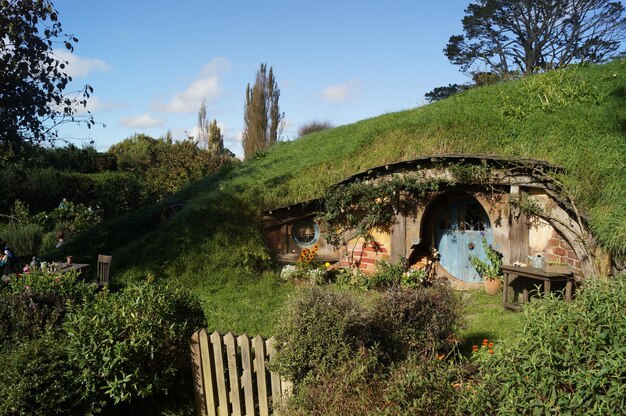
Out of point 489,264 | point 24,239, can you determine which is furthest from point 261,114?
point 489,264

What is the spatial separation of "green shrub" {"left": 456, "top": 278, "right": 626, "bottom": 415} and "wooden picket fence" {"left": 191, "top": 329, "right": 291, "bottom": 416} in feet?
7.55

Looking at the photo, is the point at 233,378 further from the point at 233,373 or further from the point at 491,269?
the point at 491,269

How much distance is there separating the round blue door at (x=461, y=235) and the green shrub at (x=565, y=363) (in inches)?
300

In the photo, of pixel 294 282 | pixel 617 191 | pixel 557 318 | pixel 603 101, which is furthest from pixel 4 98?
pixel 603 101

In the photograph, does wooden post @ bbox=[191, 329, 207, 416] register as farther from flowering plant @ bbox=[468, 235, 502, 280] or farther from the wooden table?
flowering plant @ bbox=[468, 235, 502, 280]

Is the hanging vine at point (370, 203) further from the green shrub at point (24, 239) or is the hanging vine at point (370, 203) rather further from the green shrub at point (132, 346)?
the green shrub at point (24, 239)

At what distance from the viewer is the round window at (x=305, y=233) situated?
12.5 m

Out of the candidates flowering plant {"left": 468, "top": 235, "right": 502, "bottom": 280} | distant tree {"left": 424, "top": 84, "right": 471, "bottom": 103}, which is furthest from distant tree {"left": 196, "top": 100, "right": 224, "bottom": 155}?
flowering plant {"left": 468, "top": 235, "right": 502, "bottom": 280}

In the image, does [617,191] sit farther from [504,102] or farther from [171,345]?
[171,345]

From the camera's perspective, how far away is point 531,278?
8.90m

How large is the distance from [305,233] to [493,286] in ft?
15.2

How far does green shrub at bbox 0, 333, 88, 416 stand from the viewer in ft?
14.7

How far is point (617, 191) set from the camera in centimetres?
831

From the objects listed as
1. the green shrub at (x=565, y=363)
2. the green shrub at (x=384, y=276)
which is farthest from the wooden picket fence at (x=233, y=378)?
the green shrub at (x=384, y=276)
